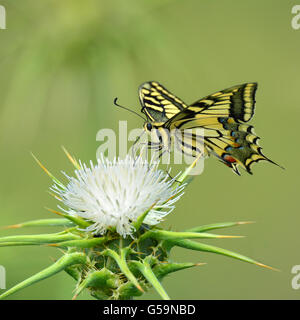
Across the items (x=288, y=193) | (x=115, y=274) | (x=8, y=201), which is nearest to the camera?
(x=115, y=274)

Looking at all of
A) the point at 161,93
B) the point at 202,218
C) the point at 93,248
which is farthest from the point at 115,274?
the point at 202,218

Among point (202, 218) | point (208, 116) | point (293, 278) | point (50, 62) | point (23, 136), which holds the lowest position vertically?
point (293, 278)

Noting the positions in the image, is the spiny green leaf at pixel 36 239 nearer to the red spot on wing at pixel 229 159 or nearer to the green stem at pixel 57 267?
the green stem at pixel 57 267

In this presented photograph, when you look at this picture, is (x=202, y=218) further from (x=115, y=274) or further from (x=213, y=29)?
(x=115, y=274)

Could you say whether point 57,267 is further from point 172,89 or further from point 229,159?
point 172,89

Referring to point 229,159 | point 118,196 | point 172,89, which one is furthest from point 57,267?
point 172,89
